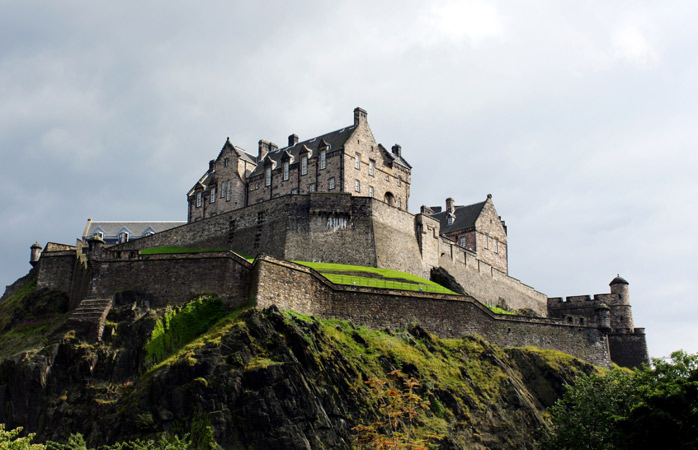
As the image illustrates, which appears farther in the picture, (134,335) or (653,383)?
(134,335)

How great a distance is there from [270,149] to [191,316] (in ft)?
119

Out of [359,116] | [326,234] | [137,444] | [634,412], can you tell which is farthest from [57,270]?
[634,412]

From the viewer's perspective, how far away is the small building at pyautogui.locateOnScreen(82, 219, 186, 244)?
3435 inches

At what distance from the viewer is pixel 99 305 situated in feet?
156

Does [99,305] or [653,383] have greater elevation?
[99,305]

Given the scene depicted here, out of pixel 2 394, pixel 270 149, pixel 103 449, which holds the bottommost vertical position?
pixel 103 449

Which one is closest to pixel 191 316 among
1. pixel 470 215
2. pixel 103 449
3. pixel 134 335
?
pixel 134 335

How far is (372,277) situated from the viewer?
57.1 m

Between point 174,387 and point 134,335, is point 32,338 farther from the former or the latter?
Result: point 174,387

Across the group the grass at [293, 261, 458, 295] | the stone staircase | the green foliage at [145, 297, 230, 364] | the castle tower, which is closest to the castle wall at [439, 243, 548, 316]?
the castle tower

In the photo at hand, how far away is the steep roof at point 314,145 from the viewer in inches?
2793

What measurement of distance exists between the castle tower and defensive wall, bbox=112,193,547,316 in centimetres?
1718

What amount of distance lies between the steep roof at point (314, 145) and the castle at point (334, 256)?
0.53ft

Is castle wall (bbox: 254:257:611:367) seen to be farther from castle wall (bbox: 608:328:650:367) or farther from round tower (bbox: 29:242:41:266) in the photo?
round tower (bbox: 29:242:41:266)
